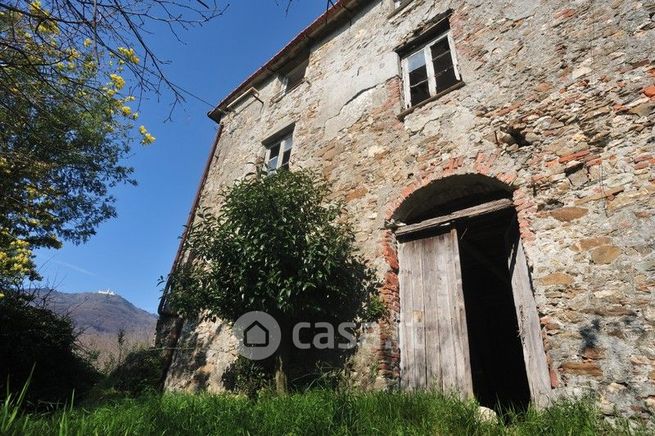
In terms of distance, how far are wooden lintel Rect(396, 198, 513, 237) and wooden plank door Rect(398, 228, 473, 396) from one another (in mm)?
170

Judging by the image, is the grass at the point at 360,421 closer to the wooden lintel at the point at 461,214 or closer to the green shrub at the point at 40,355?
the wooden lintel at the point at 461,214

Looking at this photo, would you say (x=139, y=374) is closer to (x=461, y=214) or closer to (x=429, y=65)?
(x=461, y=214)

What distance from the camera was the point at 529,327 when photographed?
12.6 ft

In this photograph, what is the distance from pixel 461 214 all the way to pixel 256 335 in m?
3.42

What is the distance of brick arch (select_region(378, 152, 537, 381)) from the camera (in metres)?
4.07

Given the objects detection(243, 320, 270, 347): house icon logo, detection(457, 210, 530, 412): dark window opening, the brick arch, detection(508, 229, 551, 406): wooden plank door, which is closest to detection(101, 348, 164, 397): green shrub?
detection(243, 320, 270, 347): house icon logo

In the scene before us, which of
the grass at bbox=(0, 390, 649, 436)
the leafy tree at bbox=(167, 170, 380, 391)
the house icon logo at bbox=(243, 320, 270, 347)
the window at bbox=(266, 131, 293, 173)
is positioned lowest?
the grass at bbox=(0, 390, 649, 436)

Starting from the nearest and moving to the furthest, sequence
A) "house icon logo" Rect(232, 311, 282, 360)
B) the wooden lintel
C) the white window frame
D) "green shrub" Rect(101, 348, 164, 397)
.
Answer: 1. the wooden lintel
2. "house icon logo" Rect(232, 311, 282, 360)
3. the white window frame
4. "green shrub" Rect(101, 348, 164, 397)

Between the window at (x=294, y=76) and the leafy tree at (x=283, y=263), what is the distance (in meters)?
4.99

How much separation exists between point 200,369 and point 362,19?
8.20 meters

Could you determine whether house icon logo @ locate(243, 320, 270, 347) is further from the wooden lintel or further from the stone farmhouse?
the wooden lintel

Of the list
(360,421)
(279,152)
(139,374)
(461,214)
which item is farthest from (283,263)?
(139,374)

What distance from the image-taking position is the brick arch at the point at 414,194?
407cm

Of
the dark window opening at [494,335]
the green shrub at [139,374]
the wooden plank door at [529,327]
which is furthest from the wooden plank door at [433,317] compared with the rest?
the green shrub at [139,374]
